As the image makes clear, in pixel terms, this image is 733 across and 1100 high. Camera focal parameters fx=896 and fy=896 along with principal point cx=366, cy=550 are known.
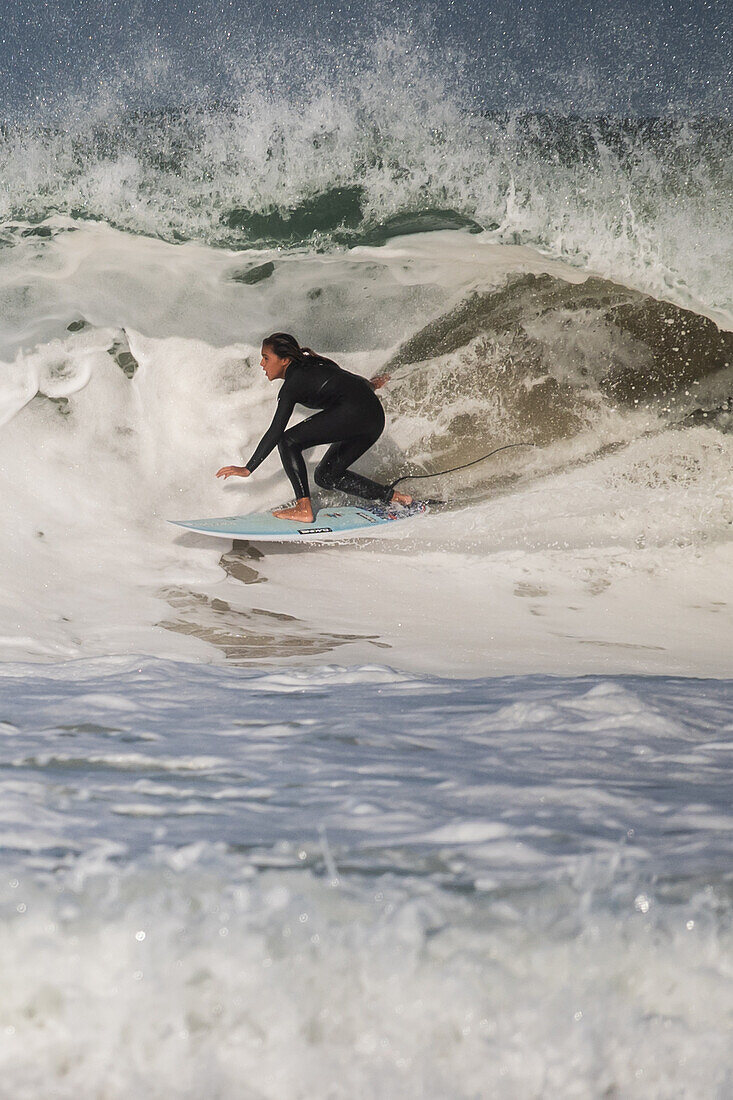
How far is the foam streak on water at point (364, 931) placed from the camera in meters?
1.18

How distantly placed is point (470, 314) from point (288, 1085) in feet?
13.2

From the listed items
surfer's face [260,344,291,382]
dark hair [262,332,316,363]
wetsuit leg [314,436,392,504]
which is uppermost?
dark hair [262,332,316,363]

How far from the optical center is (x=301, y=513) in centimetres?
403

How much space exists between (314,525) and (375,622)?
85 centimetres

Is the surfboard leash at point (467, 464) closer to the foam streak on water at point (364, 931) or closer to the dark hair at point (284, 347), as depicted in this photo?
the dark hair at point (284, 347)

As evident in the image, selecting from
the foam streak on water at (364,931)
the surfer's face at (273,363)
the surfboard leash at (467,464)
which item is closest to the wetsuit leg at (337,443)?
the surfer's face at (273,363)

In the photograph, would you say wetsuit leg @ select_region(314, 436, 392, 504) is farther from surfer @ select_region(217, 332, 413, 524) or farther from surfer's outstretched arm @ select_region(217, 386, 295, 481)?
surfer's outstretched arm @ select_region(217, 386, 295, 481)

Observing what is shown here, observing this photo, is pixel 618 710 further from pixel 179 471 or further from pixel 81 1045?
pixel 179 471

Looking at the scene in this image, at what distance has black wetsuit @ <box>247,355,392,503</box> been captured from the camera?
398cm

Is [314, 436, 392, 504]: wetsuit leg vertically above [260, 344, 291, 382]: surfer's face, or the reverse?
[260, 344, 291, 382]: surfer's face

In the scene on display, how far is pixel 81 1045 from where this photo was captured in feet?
3.88

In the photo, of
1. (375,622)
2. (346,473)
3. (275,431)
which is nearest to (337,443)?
(346,473)

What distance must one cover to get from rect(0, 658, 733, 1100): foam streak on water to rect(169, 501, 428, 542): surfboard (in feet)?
7.24

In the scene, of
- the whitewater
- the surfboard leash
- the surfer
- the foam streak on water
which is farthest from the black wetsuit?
the foam streak on water
